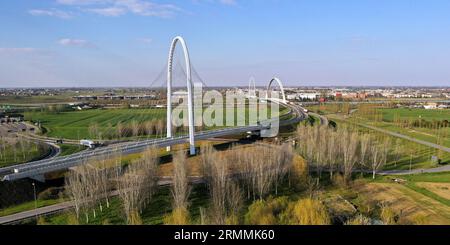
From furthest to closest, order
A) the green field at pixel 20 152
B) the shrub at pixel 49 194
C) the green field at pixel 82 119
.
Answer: the green field at pixel 82 119
the green field at pixel 20 152
the shrub at pixel 49 194

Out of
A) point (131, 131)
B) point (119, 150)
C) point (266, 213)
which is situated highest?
point (119, 150)

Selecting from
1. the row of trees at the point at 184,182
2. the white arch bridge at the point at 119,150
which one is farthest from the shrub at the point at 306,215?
the white arch bridge at the point at 119,150

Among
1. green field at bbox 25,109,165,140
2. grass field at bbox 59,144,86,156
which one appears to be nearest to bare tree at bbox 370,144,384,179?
grass field at bbox 59,144,86,156

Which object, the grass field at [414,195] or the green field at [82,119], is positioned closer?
the grass field at [414,195]

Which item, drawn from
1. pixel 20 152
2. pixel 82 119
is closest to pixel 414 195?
pixel 20 152

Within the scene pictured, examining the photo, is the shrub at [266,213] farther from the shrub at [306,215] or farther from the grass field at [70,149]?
the grass field at [70,149]

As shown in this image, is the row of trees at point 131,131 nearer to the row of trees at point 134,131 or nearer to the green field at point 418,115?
the row of trees at point 134,131

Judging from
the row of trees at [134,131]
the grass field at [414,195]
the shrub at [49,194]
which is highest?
the row of trees at [134,131]

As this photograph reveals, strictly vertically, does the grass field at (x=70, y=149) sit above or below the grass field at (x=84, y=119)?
below

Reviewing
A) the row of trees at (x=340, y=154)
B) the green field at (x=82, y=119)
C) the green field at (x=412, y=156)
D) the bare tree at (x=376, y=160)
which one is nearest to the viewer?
the row of trees at (x=340, y=154)

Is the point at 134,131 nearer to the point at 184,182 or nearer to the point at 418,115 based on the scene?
the point at 184,182

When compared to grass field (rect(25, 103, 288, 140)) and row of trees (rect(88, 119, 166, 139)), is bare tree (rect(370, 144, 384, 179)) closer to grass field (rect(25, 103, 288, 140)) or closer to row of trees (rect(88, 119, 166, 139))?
row of trees (rect(88, 119, 166, 139))
